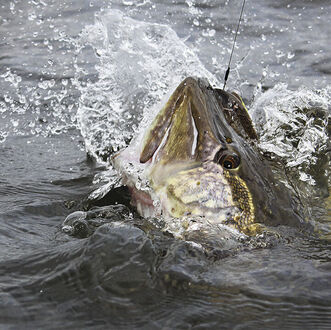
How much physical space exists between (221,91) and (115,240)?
1.13 m

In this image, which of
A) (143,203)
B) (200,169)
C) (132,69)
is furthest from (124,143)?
(200,169)

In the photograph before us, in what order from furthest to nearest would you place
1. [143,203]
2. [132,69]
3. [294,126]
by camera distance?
[132,69], [294,126], [143,203]

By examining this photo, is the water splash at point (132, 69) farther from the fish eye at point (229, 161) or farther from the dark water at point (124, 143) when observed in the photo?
the fish eye at point (229, 161)

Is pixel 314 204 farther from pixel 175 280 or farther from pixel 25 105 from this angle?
pixel 25 105

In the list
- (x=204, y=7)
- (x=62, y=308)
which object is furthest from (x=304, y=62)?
(x=62, y=308)

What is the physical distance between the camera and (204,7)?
26.3 ft

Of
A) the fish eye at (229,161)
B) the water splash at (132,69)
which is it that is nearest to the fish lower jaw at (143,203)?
the fish eye at (229,161)

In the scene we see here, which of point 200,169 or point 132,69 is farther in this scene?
point 132,69

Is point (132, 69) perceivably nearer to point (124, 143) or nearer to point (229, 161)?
point (124, 143)

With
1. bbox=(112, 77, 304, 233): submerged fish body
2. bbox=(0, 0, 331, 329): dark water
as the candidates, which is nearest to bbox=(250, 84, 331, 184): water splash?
bbox=(0, 0, 331, 329): dark water

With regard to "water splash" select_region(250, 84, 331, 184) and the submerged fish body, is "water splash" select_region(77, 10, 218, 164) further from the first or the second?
the submerged fish body

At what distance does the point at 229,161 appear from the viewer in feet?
8.81

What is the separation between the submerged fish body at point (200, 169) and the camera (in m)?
2.65

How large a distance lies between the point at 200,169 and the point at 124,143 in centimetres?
188
